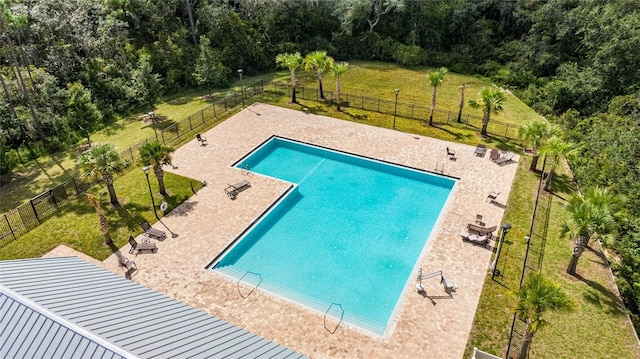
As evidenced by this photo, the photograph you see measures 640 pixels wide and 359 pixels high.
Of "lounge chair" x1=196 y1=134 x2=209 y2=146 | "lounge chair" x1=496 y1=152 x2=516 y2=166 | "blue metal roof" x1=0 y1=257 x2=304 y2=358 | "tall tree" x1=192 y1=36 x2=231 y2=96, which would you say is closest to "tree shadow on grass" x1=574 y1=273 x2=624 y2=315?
"lounge chair" x1=496 y1=152 x2=516 y2=166

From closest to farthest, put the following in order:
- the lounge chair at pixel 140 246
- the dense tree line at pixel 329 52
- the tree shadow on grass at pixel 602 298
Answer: the tree shadow on grass at pixel 602 298, the lounge chair at pixel 140 246, the dense tree line at pixel 329 52

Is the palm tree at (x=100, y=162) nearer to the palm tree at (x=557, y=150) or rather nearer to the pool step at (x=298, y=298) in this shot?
the pool step at (x=298, y=298)

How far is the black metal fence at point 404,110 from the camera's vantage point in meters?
34.3

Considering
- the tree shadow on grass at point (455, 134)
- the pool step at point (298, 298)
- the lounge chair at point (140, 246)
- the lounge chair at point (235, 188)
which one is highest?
the tree shadow on grass at point (455, 134)

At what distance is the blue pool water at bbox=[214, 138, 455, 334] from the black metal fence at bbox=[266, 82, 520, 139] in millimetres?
8632

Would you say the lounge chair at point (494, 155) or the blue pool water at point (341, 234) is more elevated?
the lounge chair at point (494, 155)

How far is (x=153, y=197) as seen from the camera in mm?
26109

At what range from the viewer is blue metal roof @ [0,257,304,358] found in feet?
34.5

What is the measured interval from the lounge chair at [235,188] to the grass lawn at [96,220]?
6.65ft

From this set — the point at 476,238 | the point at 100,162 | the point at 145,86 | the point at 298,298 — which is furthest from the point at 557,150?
the point at 145,86

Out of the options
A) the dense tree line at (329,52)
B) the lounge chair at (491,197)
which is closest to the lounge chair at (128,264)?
the dense tree line at (329,52)

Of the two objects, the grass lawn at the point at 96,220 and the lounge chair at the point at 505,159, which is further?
the lounge chair at the point at 505,159

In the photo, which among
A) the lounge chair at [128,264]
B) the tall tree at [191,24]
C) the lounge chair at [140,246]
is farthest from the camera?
the tall tree at [191,24]

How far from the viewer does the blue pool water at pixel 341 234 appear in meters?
20.2
